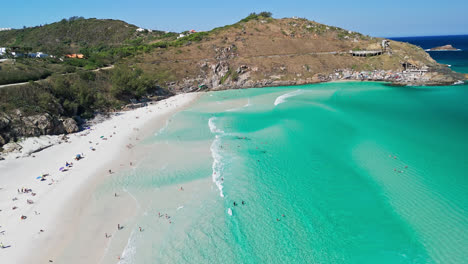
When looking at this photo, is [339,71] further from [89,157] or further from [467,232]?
[89,157]

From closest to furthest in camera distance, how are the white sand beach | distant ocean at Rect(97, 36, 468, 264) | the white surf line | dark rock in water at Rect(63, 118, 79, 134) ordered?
distant ocean at Rect(97, 36, 468, 264) < the white sand beach < dark rock in water at Rect(63, 118, 79, 134) < the white surf line

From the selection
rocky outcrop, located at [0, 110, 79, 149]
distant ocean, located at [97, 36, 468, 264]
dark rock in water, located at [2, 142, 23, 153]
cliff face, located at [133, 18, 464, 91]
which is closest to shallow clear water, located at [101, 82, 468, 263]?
distant ocean, located at [97, 36, 468, 264]

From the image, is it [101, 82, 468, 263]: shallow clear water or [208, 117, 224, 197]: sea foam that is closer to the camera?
[101, 82, 468, 263]: shallow clear water

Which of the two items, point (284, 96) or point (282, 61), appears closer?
point (284, 96)

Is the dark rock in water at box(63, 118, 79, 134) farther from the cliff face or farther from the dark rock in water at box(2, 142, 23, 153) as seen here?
the cliff face

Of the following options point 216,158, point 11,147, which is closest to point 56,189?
point 11,147

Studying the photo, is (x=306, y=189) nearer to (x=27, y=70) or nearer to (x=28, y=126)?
(x=28, y=126)
